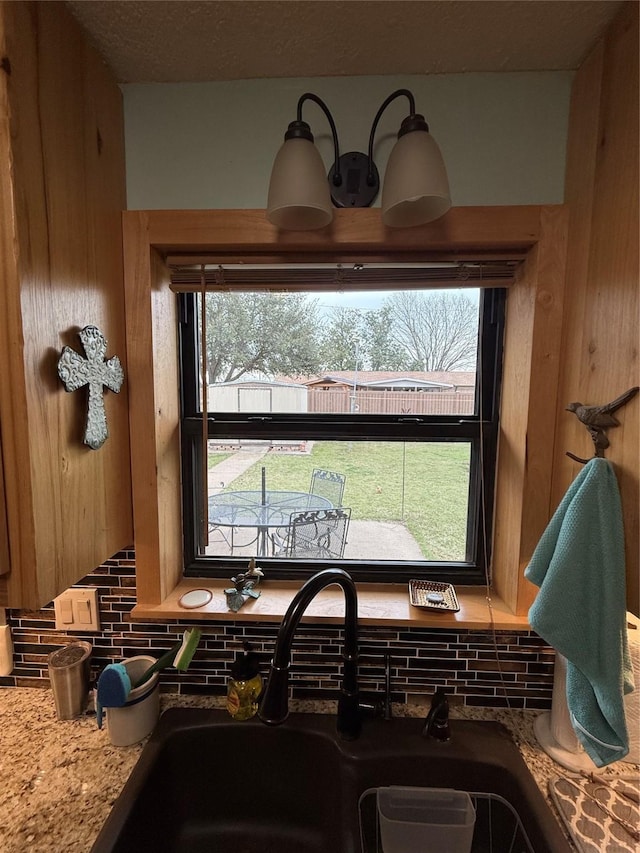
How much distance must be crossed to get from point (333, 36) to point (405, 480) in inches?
42.6

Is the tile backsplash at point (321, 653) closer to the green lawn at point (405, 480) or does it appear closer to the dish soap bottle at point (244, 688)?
the dish soap bottle at point (244, 688)

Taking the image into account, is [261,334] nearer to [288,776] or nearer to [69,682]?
[69,682]

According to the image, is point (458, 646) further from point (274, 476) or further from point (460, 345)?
point (460, 345)

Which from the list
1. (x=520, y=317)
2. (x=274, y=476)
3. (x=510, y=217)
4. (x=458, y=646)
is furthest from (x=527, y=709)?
(x=510, y=217)

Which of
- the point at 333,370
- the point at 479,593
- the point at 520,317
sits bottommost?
the point at 479,593

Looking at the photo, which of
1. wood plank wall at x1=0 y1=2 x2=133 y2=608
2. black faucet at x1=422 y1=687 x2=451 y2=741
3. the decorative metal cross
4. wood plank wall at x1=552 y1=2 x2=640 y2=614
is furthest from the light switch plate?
wood plank wall at x1=552 y1=2 x2=640 y2=614

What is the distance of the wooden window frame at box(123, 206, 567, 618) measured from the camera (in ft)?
3.00

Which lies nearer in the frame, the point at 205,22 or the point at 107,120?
the point at 205,22

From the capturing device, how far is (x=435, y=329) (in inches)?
44.1

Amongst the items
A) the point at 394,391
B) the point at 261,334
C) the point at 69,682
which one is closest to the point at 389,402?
the point at 394,391

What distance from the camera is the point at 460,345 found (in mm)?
1124

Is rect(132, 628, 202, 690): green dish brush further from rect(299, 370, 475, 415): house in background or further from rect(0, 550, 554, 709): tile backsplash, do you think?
rect(299, 370, 475, 415): house in background

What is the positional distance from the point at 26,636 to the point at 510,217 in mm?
1682

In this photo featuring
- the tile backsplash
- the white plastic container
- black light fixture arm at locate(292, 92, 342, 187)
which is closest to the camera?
black light fixture arm at locate(292, 92, 342, 187)
